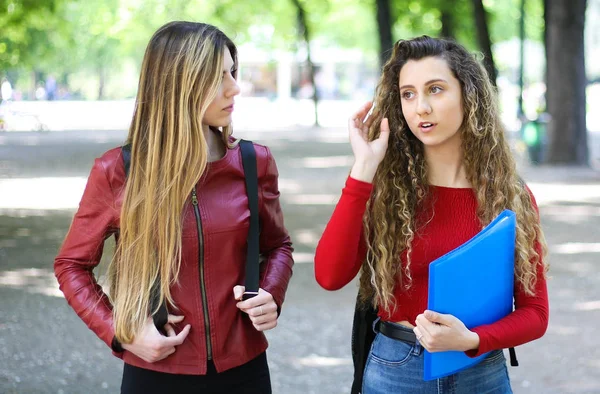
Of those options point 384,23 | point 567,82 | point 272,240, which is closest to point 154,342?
Answer: point 272,240

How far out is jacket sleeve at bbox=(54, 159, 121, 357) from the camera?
271 cm

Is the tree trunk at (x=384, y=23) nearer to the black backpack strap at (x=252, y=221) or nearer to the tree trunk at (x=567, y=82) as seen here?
the tree trunk at (x=567, y=82)

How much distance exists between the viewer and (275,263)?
2955mm

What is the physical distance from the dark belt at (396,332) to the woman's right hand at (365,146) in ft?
1.46

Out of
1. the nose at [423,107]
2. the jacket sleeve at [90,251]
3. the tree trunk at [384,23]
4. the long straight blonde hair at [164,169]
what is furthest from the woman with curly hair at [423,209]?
the tree trunk at [384,23]

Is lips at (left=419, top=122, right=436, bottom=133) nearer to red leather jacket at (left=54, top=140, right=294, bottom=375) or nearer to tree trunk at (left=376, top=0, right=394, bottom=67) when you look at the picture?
red leather jacket at (left=54, top=140, right=294, bottom=375)

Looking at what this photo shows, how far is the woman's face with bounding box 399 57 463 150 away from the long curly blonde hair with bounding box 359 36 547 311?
27 mm

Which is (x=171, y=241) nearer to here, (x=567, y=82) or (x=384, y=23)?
(x=567, y=82)

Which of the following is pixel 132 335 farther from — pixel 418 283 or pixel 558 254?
pixel 558 254

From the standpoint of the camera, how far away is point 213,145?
2891mm

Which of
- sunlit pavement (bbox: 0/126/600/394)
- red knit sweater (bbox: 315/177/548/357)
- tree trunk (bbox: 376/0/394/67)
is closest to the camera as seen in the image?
red knit sweater (bbox: 315/177/548/357)

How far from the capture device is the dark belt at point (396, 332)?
2.67 meters

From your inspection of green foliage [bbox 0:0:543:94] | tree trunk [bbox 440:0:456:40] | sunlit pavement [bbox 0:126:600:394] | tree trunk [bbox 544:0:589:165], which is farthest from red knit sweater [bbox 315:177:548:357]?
tree trunk [bbox 440:0:456:40]

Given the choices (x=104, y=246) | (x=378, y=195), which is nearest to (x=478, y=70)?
(x=378, y=195)
